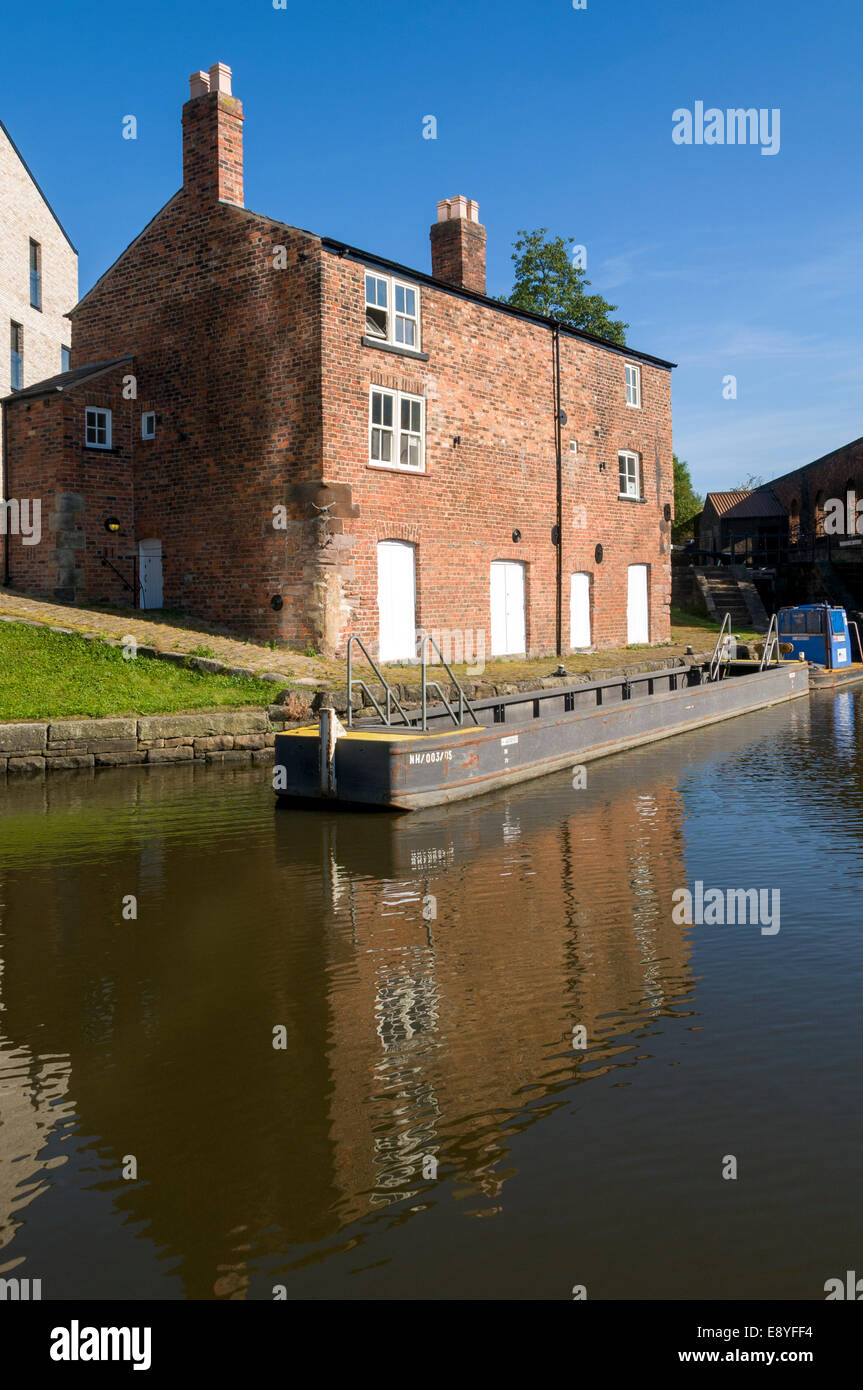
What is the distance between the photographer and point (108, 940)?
271 inches

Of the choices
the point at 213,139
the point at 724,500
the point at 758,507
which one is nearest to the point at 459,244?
the point at 213,139

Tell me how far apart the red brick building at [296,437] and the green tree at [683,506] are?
150ft

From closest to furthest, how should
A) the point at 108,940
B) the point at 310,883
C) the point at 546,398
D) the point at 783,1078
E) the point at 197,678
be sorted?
1. the point at 783,1078
2. the point at 108,940
3. the point at 310,883
4. the point at 197,678
5. the point at 546,398

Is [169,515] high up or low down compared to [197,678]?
up

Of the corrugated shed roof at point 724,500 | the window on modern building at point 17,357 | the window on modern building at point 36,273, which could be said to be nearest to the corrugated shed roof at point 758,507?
the corrugated shed roof at point 724,500

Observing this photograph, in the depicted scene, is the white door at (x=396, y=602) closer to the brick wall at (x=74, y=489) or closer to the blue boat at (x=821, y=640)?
the brick wall at (x=74, y=489)

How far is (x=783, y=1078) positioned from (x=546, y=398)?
22.4m

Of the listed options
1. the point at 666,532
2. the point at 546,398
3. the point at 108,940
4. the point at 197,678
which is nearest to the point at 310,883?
the point at 108,940

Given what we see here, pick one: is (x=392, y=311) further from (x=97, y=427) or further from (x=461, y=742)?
(x=461, y=742)

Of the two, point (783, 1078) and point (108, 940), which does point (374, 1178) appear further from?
point (108, 940)

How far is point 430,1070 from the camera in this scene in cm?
481

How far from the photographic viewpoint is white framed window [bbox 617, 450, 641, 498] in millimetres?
28344

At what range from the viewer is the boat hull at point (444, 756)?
11062mm

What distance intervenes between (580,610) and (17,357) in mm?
21443
